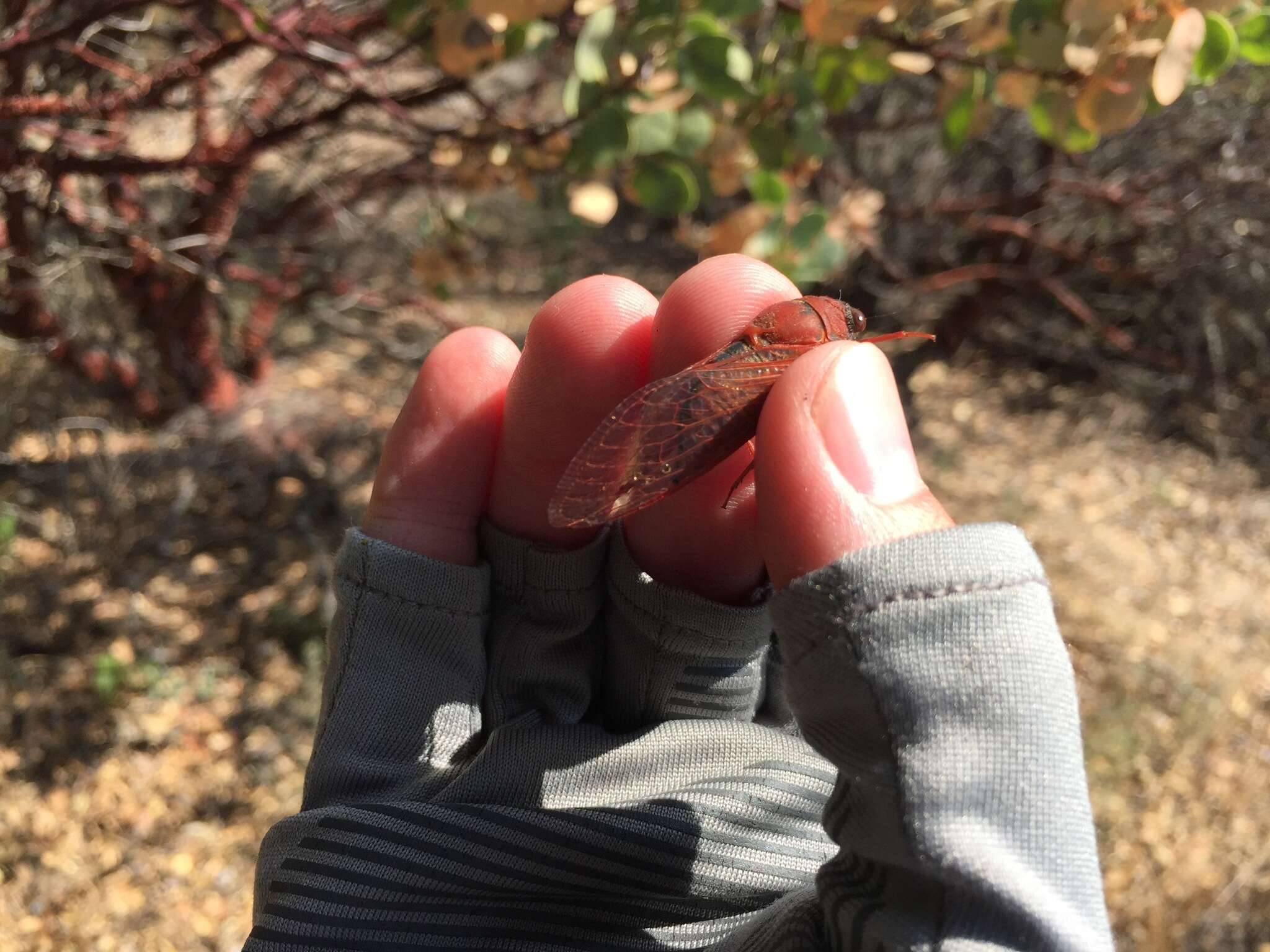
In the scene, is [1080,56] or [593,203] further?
[593,203]

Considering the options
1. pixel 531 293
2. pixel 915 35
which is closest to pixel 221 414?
pixel 531 293

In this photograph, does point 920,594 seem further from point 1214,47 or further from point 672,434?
point 1214,47

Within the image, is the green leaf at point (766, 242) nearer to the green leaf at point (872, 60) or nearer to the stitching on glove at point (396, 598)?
the green leaf at point (872, 60)

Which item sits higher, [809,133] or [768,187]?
[809,133]

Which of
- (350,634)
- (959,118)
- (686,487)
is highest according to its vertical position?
(959,118)

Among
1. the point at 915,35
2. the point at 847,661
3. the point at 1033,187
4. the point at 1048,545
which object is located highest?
the point at 915,35

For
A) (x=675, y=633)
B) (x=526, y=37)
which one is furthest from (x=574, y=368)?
(x=526, y=37)

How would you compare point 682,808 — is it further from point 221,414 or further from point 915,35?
point 221,414
